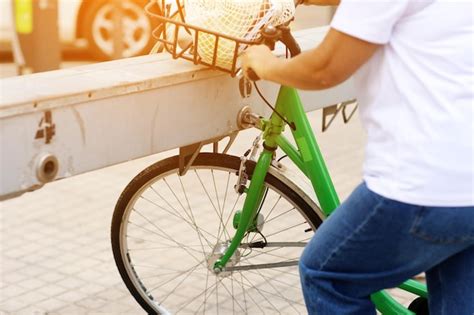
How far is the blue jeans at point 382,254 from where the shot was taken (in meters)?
2.62

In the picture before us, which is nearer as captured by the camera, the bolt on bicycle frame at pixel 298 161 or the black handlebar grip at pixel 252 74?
the black handlebar grip at pixel 252 74

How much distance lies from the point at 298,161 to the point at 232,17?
58cm

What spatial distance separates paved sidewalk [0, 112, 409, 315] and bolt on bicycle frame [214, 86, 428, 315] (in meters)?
0.49

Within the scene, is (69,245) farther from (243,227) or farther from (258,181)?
(258,181)

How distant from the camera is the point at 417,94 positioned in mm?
2566

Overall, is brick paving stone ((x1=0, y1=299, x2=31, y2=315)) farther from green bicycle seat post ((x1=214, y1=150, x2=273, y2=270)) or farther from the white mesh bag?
→ the white mesh bag

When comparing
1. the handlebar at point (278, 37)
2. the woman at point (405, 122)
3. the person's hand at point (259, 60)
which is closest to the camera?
the woman at point (405, 122)

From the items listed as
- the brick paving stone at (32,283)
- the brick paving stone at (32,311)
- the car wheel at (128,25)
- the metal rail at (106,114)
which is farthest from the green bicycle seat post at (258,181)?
the car wheel at (128,25)

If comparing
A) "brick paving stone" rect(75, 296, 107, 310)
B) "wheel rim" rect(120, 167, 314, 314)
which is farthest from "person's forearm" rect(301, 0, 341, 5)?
"brick paving stone" rect(75, 296, 107, 310)

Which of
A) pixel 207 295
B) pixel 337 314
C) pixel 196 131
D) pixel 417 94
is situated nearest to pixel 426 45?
pixel 417 94

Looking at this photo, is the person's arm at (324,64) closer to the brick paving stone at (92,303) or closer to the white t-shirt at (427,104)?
the white t-shirt at (427,104)

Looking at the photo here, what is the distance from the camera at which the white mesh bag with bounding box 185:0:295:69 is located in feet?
10.7

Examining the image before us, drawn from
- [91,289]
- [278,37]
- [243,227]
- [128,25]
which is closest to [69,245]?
[91,289]

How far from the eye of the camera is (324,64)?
2.60m
